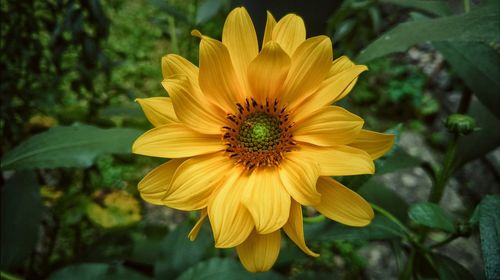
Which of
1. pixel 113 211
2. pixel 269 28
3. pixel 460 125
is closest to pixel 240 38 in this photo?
pixel 269 28

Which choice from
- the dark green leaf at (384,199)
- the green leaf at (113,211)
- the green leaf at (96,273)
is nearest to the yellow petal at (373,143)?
the dark green leaf at (384,199)

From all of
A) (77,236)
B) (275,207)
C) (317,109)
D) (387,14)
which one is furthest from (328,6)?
(387,14)

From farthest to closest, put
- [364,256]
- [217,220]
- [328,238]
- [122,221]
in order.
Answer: [364,256] → [122,221] → [328,238] → [217,220]

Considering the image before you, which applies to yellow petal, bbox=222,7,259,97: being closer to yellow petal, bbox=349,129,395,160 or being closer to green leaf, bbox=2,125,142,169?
yellow petal, bbox=349,129,395,160

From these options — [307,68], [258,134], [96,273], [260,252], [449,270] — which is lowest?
[449,270]

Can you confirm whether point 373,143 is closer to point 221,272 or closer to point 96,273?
point 221,272

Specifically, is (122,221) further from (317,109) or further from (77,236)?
(317,109)

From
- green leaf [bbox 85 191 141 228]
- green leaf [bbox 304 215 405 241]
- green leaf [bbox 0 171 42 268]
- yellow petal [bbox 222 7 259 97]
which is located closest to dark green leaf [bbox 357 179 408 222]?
green leaf [bbox 304 215 405 241]
